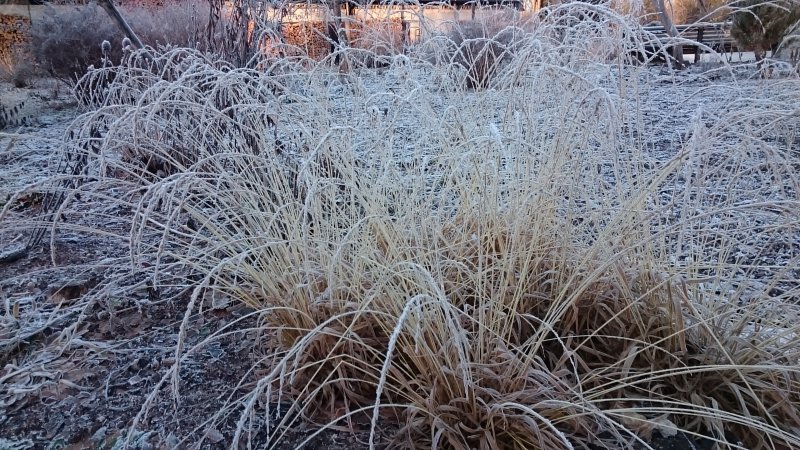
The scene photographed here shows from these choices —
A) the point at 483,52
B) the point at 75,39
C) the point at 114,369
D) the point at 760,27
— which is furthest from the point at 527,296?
the point at 760,27

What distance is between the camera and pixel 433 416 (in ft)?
4.01

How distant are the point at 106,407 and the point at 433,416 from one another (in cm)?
99

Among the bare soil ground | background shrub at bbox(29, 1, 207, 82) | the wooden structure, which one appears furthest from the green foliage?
background shrub at bbox(29, 1, 207, 82)

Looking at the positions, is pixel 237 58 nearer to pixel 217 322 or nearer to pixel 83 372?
pixel 217 322

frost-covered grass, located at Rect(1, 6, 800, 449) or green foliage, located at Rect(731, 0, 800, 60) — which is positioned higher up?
green foliage, located at Rect(731, 0, 800, 60)

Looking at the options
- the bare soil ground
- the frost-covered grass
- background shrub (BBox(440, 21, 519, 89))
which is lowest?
the bare soil ground

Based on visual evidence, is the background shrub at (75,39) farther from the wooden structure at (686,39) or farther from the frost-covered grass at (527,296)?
the frost-covered grass at (527,296)

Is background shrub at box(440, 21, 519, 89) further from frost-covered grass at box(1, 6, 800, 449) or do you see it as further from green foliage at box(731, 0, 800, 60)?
green foliage at box(731, 0, 800, 60)

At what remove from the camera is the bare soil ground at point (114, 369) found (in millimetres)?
1371

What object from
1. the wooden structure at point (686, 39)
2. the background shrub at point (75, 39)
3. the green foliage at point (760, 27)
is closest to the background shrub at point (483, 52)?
the wooden structure at point (686, 39)

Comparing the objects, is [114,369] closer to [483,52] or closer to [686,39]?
[686,39]

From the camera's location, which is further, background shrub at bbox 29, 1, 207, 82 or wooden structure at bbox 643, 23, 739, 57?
background shrub at bbox 29, 1, 207, 82

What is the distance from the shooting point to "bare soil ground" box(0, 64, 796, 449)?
1.37 meters

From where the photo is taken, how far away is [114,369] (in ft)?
5.34
